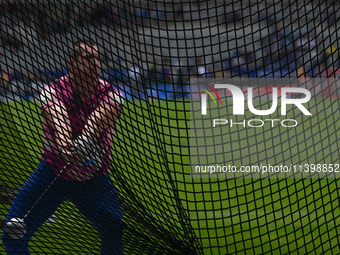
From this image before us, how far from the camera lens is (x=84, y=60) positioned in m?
2.34

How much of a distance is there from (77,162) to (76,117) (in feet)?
0.75

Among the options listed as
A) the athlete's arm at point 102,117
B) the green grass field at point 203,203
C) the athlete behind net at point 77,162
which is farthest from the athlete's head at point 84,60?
the green grass field at point 203,203

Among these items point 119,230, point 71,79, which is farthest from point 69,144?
point 119,230

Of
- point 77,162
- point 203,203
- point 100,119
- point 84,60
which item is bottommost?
point 203,203

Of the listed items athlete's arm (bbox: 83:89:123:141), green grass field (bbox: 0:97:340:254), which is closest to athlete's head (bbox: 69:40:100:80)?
athlete's arm (bbox: 83:89:123:141)

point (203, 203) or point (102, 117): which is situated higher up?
point (102, 117)

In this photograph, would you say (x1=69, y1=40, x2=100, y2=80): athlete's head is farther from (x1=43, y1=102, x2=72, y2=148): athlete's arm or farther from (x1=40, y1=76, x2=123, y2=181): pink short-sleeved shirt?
(x1=43, y1=102, x2=72, y2=148): athlete's arm

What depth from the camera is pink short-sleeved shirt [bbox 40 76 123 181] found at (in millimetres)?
2223

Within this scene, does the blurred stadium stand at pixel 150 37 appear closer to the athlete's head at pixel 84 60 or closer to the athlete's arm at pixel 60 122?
the athlete's head at pixel 84 60

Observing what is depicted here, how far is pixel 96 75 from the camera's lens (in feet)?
7.63

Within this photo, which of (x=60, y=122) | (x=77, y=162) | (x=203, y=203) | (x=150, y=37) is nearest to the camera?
(x=77, y=162)

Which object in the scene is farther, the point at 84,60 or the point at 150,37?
the point at 150,37

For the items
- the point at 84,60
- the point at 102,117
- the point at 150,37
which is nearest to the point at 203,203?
the point at 102,117

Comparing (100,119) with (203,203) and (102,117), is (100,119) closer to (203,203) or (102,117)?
(102,117)
